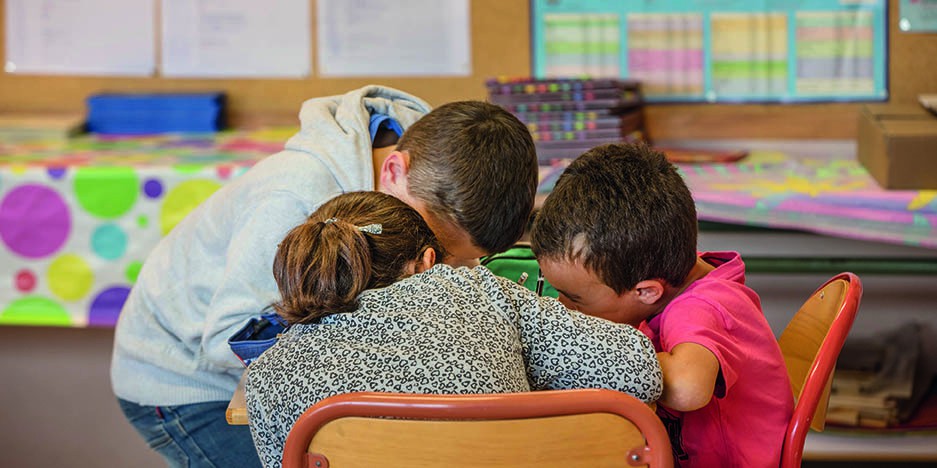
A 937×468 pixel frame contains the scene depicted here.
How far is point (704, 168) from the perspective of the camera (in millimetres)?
2275

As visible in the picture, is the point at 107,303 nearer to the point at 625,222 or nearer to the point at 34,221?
the point at 34,221

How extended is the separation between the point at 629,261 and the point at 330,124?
1.57ft

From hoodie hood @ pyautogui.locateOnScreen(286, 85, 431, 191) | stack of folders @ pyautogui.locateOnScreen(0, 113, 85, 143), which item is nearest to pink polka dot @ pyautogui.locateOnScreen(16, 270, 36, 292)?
stack of folders @ pyautogui.locateOnScreen(0, 113, 85, 143)

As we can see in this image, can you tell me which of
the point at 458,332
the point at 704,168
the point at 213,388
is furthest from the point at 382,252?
the point at 704,168

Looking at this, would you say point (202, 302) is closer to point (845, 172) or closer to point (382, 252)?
point (382, 252)

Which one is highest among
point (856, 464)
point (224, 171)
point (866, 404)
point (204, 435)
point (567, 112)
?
point (567, 112)

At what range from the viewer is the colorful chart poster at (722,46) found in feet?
8.18

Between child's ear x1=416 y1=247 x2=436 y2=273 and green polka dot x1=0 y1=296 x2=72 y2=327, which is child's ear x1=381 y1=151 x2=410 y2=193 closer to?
child's ear x1=416 y1=247 x2=436 y2=273

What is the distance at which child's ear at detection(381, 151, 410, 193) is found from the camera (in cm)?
134

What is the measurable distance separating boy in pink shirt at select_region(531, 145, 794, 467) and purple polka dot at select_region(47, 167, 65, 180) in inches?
52.7

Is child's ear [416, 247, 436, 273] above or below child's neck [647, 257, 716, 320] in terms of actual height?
above

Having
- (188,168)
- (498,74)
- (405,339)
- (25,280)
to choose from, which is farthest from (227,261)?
(498,74)

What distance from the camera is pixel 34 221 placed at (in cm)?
229

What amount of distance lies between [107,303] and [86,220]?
0.61 ft
